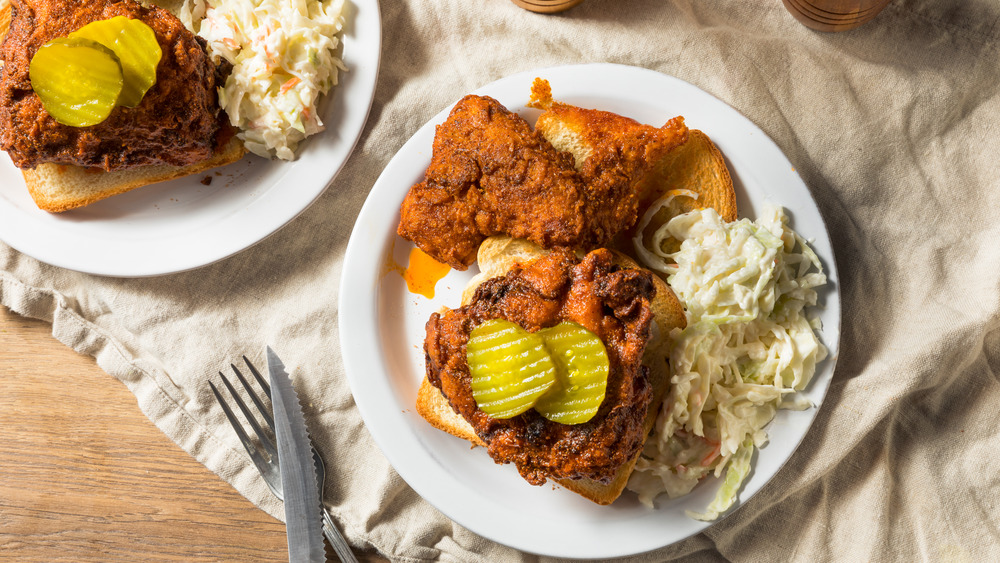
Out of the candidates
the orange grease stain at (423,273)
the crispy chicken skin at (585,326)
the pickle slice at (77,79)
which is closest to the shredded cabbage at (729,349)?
the crispy chicken skin at (585,326)

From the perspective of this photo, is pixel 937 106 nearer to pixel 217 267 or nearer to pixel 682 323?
pixel 682 323

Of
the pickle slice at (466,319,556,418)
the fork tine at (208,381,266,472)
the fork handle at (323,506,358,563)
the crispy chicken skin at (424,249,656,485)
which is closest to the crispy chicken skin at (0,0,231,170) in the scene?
the fork tine at (208,381,266,472)

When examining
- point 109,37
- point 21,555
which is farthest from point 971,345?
point 21,555

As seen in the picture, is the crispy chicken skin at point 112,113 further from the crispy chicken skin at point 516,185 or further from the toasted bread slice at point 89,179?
the crispy chicken skin at point 516,185

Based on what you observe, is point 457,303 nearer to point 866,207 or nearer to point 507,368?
point 507,368

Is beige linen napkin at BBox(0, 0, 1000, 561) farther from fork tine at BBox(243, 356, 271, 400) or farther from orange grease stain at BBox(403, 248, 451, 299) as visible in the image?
fork tine at BBox(243, 356, 271, 400)

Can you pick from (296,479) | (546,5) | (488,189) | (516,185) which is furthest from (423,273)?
(546,5)
